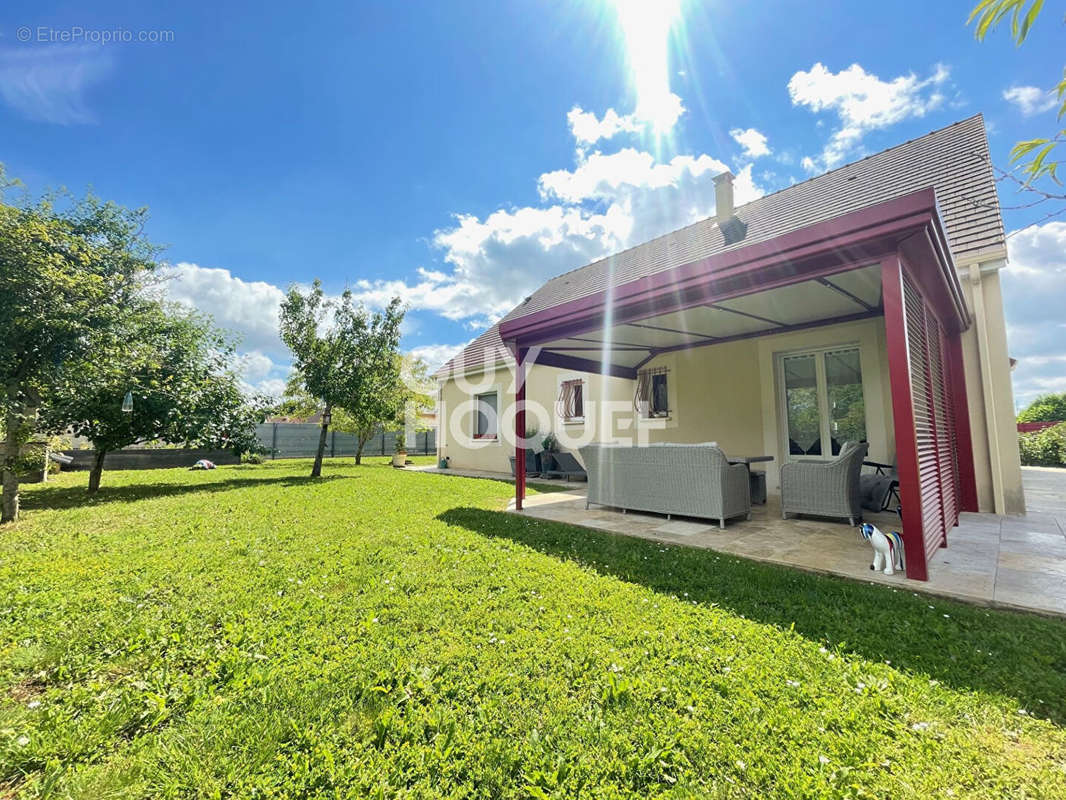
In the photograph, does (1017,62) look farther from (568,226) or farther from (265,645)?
(568,226)

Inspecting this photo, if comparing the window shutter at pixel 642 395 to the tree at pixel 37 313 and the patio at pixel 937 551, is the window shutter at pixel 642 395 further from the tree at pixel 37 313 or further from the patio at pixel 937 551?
the tree at pixel 37 313

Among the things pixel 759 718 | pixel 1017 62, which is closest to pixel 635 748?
pixel 759 718

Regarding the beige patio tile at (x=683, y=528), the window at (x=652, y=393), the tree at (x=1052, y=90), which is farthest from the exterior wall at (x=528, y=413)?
the tree at (x=1052, y=90)

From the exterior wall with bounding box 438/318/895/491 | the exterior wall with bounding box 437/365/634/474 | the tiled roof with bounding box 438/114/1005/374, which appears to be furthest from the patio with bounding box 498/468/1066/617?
the exterior wall with bounding box 437/365/634/474

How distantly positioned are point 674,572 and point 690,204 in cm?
981

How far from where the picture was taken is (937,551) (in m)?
3.74

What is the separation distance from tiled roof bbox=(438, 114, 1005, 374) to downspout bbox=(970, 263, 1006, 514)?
1.45 feet

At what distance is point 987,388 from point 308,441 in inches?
784

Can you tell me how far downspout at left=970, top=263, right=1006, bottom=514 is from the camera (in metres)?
5.42

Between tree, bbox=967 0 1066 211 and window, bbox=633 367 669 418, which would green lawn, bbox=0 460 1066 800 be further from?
window, bbox=633 367 669 418

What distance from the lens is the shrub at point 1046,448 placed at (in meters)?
13.4

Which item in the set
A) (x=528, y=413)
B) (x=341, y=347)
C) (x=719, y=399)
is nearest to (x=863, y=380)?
(x=719, y=399)

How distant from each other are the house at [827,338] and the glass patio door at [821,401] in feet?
0.07

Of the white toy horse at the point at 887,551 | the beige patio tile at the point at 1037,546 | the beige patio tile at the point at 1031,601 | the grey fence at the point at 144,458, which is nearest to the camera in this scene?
the beige patio tile at the point at 1031,601
